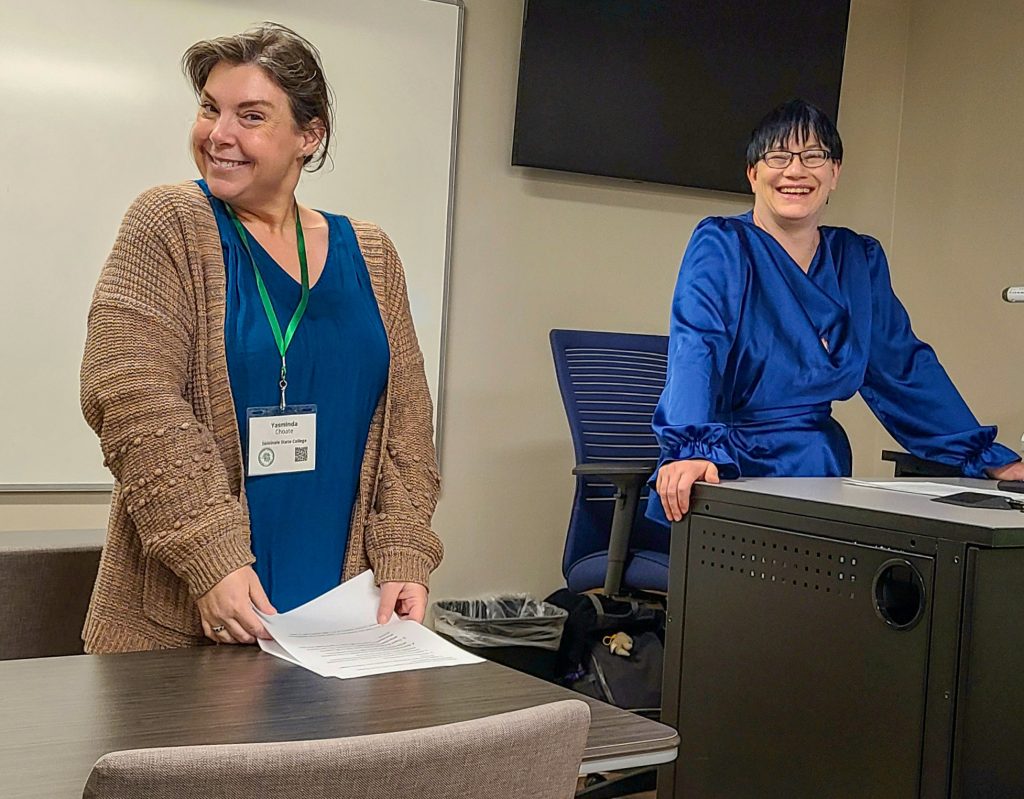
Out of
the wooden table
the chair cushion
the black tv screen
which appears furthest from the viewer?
the black tv screen

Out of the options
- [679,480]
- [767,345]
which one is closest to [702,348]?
[767,345]

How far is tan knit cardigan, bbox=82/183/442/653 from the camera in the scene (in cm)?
132

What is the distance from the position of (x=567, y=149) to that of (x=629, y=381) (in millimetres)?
821

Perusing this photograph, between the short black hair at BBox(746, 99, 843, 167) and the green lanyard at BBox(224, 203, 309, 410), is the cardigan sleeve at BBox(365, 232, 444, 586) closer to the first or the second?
the green lanyard at BBox(224, 203, 309, 410)

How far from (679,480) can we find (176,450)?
1119 millimetres

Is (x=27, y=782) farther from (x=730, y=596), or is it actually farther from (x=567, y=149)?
(x=567, y=149)

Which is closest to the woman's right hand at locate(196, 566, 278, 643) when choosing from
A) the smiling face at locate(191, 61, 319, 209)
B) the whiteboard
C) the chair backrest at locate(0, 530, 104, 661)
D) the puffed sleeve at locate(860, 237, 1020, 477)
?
the smiling face at locate(191, 61, 319, 209)

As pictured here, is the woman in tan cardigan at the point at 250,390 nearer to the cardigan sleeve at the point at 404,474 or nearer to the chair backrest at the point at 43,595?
the cardigan sleeve at the point at 404,474

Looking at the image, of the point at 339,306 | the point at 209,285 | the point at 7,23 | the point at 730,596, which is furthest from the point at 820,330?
the point at 7,23

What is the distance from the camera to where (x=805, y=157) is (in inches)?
97.2

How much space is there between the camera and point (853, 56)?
14.2 ft

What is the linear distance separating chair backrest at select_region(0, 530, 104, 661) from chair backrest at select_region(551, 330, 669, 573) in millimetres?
1507

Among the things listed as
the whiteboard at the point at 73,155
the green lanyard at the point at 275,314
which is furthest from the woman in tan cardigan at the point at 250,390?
the whiteboard at the point at 73,155

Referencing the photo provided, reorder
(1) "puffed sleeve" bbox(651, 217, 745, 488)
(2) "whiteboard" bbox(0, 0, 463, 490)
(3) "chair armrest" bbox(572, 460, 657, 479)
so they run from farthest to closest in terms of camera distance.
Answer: (2) "whiteboard" bbox(0, 0, 463, 490)
(3) "chair armrest" bbox(572, 460, 657, 479)
(1) "puffed sleeve" bbox(651, 217, 745, 488)
